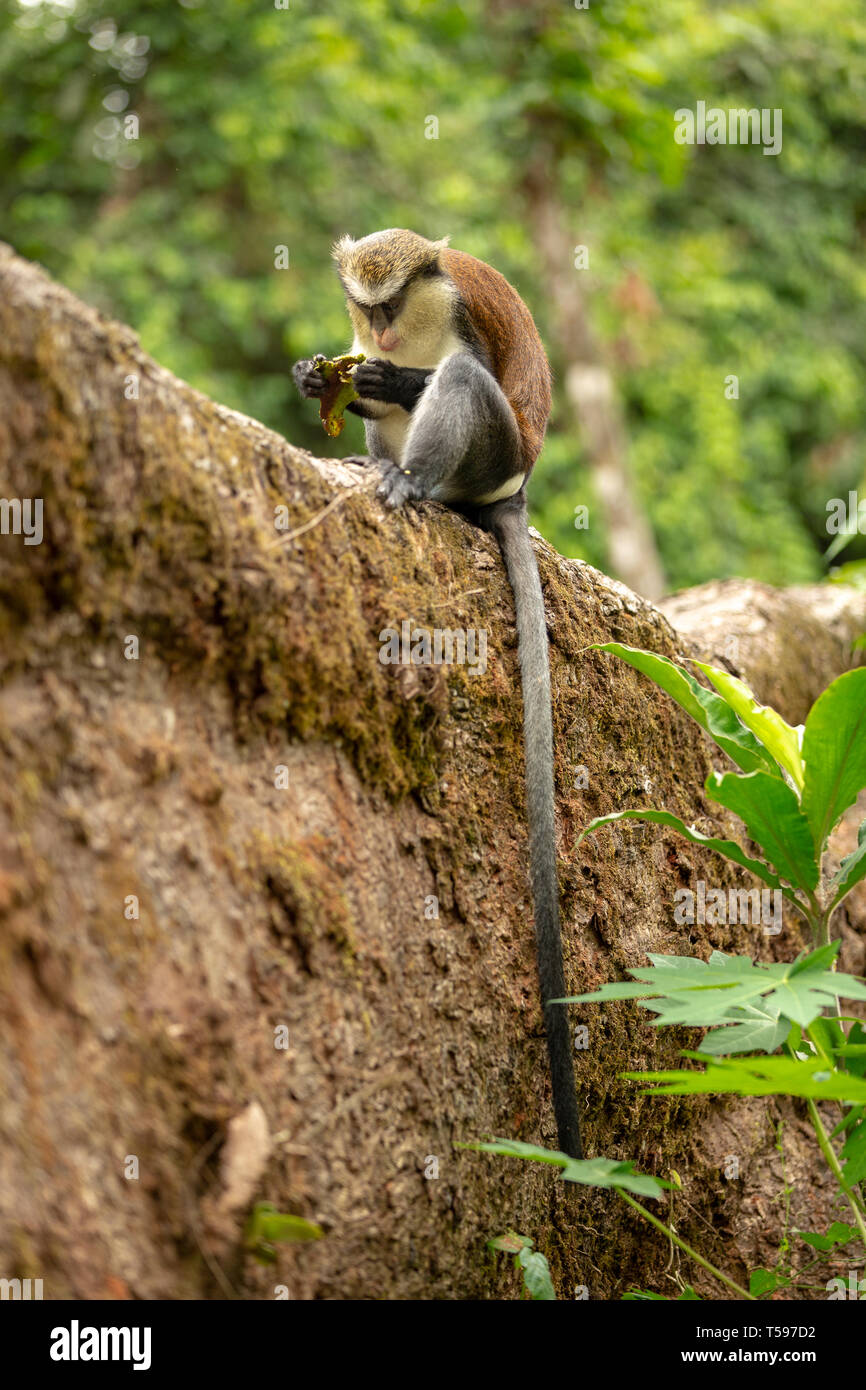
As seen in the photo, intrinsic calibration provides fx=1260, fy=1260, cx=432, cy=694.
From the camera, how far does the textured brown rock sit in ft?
6.96

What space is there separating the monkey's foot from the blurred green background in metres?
6.14

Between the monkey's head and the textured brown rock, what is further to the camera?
the monkey's head

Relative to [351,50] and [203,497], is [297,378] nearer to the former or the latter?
[203,497]

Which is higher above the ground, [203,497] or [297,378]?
[297,378]

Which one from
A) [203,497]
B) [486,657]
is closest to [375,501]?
[486,657]

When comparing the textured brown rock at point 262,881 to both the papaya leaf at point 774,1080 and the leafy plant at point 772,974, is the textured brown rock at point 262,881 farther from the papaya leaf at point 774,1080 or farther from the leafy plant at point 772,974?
the papaya leaf at point 774,1080

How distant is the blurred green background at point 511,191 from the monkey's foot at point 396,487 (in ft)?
20.1

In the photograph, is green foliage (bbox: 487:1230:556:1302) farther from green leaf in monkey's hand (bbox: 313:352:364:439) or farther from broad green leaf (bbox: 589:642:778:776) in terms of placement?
green leaf in monkey's hand (bbox: 313:352:364:439)

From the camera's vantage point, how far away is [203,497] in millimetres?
2492

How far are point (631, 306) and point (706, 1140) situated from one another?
32.0ft

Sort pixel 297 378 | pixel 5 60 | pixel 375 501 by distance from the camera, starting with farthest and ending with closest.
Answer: pixel 5 60
pixel 297 378
pixel 375 501

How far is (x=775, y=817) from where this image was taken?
2.94 m

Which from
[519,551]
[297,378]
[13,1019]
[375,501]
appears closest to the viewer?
[13,1019]

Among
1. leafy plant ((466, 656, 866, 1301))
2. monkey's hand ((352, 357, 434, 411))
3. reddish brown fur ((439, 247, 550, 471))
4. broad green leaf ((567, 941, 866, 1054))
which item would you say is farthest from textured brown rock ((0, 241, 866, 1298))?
reddish brown fur ((439, 247, 550, 471))
